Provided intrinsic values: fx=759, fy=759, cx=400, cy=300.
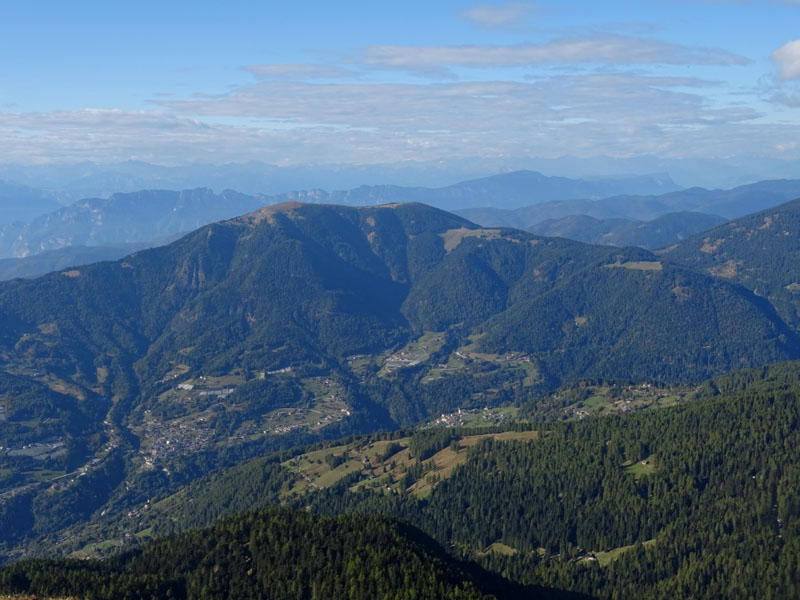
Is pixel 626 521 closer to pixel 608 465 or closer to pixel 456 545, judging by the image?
pixel 608 465

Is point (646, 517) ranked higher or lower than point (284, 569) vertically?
lower

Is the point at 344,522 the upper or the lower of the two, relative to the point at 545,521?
upper

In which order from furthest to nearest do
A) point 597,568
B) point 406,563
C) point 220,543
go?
1. point 597,568
2. point 220,543
3. point 406,563

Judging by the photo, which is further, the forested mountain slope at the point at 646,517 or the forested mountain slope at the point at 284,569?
the forested mountain slope at the point at 646,517

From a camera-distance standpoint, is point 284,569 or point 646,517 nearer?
point 284,569

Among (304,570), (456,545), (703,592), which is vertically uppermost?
(304,570)

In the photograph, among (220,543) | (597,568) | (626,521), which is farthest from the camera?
(626,521)

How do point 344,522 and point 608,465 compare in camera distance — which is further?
point 608,465

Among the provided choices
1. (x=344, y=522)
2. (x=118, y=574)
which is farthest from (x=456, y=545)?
(x=118, y=574)

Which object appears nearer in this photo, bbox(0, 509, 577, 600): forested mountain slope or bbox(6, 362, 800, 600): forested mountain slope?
bbox(0, 509, 577, 600): forested mountain slope
